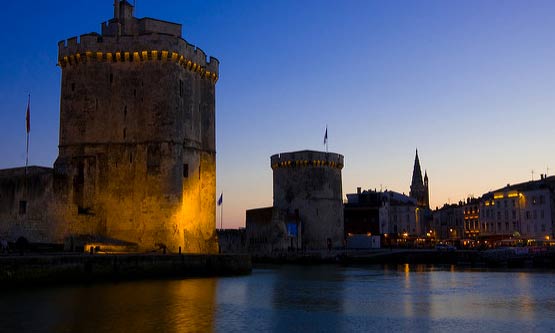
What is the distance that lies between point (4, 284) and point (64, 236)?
11.4m

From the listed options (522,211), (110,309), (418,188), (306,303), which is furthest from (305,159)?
(418,188)

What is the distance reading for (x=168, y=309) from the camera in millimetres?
18469

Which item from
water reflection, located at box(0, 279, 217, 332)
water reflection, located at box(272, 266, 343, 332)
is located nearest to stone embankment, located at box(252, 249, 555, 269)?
water reflection, located at box(272, 266, 343, 332)

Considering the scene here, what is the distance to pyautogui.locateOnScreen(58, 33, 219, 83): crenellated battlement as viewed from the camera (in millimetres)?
34625

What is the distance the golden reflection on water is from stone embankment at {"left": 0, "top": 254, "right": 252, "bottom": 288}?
1014 millimetres

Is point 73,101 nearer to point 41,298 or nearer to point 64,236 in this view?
point 64,236

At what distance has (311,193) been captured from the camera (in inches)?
2229

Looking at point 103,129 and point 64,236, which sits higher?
point 103,129

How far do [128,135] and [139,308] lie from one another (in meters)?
17.7

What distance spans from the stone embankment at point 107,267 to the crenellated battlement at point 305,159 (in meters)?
24.4

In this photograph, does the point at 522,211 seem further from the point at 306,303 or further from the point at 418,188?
the point at 306,303

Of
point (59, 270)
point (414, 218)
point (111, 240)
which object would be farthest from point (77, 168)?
point (414, 218)

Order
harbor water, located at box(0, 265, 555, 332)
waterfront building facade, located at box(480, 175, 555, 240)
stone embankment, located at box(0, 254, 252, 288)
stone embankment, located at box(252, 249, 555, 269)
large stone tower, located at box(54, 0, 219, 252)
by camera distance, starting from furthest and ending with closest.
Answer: waterfront building facade, located at box(480, 175, 555, 240) < stone embankment, located at box(252, 249, 555, 269) < large stone tower, located at box(54, 0, 219, 252) < stone embankment, located at box(0, 254, 252, 288) < harbor water, located at box(0, 265, 555, 332)

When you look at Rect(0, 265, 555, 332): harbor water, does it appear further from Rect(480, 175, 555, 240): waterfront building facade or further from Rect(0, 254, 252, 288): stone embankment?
Rect(480, 175, 555, 240): waterfront building facade
